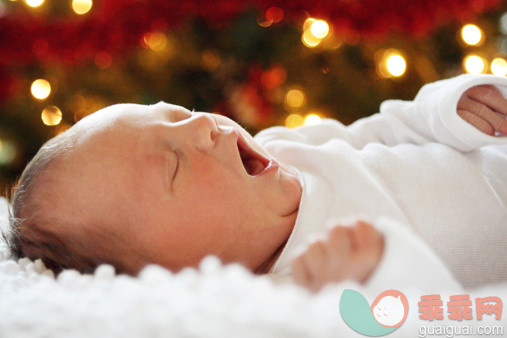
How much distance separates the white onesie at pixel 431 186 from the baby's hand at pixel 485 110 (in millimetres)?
24

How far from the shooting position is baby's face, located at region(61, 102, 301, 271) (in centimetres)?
63

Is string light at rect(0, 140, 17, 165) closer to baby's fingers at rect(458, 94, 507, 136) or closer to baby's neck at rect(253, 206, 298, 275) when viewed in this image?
baby's neck at rect(253, 206, 298, 275)

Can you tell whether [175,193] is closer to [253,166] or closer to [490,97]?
[253,166]

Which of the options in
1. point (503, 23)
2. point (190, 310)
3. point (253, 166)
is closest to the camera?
point (190, 310)

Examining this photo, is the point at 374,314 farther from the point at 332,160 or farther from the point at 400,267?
the point at 332,160

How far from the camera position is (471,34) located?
157 cm

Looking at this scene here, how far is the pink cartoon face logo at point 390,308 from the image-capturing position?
14.6 inches

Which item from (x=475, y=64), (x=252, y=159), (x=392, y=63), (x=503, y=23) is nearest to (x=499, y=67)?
(x=475, y=64)

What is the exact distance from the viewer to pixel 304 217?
678 mm

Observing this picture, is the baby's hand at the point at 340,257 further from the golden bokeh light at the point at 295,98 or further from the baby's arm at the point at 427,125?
the golden bokeh light at the point at 295,98

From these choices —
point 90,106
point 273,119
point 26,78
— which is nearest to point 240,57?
point 273,119

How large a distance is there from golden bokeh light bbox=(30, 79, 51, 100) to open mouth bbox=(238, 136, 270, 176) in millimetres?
1081

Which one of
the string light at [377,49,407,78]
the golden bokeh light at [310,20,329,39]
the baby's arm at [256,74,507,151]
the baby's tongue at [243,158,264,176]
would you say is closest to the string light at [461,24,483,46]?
the string light at [377,49,407,78]

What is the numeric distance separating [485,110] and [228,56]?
0.86m
